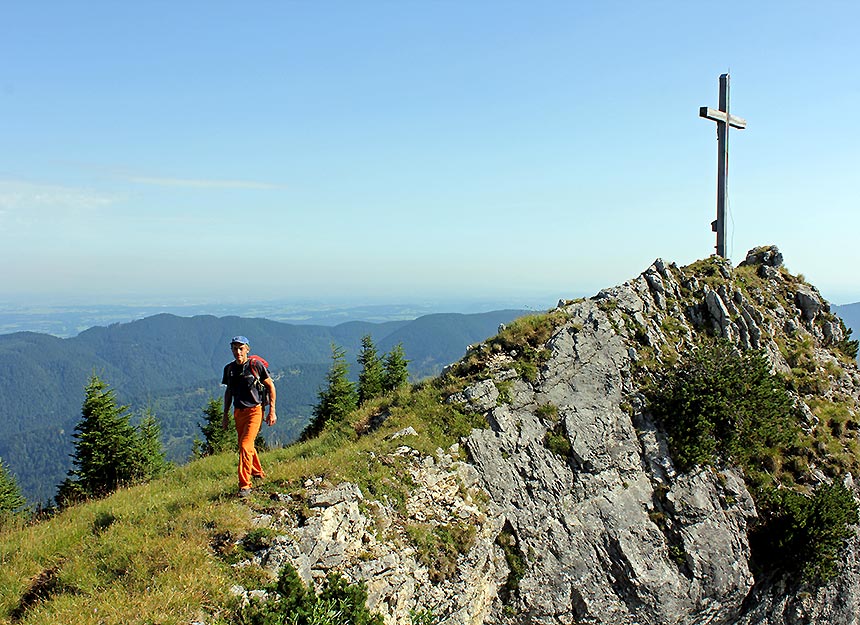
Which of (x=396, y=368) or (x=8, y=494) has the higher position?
(x=396, y=368)

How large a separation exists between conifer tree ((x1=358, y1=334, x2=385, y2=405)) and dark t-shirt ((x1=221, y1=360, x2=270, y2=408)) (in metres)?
28.0

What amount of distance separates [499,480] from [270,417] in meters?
5.62

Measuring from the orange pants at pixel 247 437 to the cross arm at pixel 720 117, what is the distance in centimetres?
1815

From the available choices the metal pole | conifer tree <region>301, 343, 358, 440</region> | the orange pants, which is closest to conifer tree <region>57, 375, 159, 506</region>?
conifer tree <region>301, 343, 358, 440</region>

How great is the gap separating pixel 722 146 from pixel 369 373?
96.7ft

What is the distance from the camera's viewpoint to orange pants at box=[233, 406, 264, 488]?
398 inches

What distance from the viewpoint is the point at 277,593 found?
7.93 meters

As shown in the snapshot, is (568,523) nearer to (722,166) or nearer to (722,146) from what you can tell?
(722,166)

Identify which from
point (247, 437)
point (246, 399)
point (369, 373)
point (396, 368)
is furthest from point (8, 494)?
point (246, 399)

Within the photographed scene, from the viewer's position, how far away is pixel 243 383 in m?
10.2

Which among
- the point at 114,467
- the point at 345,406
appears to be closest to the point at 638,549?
the point at 345,406

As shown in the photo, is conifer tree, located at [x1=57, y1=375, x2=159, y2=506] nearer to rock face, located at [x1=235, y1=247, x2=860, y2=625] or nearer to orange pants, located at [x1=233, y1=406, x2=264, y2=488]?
orange pants, located at [x1=233, y1=406, x2=264, y2=488]

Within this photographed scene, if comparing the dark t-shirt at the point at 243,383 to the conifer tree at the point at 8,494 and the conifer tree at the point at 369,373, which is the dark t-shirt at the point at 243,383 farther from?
the conifer tree at the point at 8,494

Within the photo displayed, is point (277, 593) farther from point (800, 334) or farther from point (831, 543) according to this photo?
point (800, 334)
